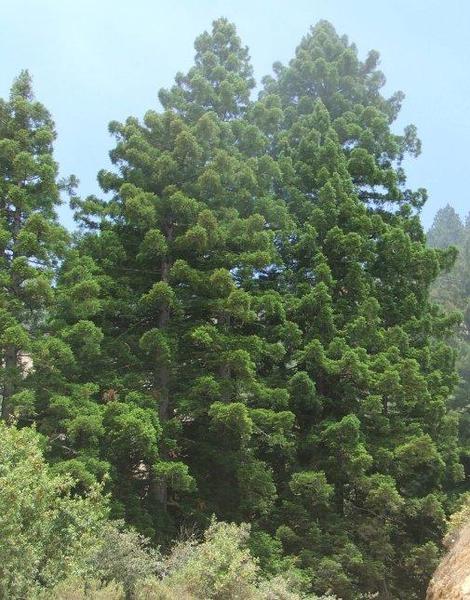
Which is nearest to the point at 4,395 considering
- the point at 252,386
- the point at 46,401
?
the point at 46,401

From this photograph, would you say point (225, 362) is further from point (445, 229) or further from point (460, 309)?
point (445, 229)

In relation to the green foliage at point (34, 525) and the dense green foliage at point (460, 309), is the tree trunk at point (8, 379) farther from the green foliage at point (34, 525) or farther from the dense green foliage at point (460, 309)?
the dense green foliage at point (460, 309)

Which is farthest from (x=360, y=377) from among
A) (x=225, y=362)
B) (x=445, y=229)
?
(x=445, y=229)

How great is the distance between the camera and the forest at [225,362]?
13859 mm

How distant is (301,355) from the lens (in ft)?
56.1

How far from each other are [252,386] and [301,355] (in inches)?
74.7

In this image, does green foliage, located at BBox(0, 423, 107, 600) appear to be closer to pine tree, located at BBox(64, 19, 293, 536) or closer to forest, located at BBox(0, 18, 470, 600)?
forest, located at BBox(0, 18, 470, 600)

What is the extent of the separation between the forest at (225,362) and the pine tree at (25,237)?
6 centimetres

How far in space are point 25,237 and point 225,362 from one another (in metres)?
5.62

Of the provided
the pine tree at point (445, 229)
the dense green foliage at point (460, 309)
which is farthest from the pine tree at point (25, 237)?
the pine tree at point (445, 229)

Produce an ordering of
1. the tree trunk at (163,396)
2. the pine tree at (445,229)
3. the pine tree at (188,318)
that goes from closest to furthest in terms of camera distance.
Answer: the pine tree at (188,318) < the tree trunk at (163,396) < the pine tree at (445,229)

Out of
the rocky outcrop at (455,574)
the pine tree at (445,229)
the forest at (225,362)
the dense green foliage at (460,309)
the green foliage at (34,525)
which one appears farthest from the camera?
the pine tree at (445,229)

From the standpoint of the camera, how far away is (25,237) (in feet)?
49.0

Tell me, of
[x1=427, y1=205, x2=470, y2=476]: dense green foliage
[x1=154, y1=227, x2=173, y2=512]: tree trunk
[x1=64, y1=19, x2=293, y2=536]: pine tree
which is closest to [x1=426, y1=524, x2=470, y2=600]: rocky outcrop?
[x1=64, y1=19, x2=293, y2=536]: pine tree
